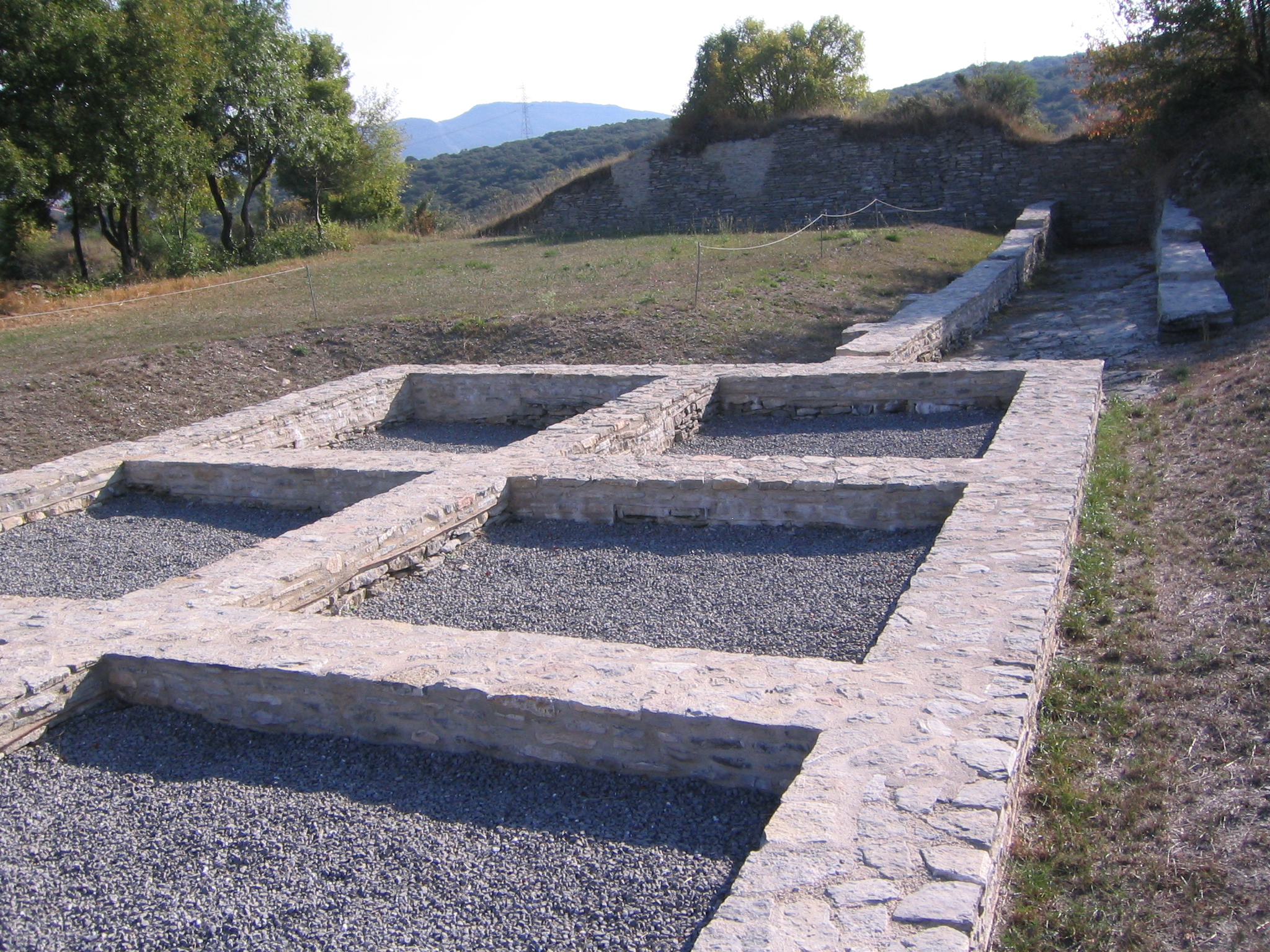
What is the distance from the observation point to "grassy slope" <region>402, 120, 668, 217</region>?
187 feet

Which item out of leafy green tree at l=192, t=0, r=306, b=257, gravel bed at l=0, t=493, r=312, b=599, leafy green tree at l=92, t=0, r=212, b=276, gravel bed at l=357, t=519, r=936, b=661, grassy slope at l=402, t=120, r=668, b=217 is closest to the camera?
gravel bed at l=357, t=519, r=936, b=661

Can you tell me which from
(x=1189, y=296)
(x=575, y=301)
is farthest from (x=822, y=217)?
(x=1189, y=296)

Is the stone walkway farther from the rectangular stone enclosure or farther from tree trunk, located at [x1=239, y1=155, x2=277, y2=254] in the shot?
tree trunk, located at [x1=239, y1=155, x2=277, y2=254]

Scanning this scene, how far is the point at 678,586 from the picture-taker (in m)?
4.95

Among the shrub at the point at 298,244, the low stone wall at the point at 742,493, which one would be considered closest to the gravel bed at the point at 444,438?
the low stone wall at the point at 742,493

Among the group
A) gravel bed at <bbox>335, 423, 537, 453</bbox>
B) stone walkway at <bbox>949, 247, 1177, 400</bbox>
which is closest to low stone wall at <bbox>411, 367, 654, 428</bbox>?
gravel bed at <bbox>335, 423, 537, 453</bbox>

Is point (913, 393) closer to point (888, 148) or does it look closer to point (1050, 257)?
point (1050, 257)

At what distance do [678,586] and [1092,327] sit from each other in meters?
8.17

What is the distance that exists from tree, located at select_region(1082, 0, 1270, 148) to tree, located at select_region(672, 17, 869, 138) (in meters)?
12.3

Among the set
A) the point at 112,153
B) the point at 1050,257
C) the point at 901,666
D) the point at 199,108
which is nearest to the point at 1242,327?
the point at 901,666

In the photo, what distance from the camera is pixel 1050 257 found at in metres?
18.3

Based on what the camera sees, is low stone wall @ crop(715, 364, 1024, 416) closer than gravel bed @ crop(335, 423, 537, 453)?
Yes

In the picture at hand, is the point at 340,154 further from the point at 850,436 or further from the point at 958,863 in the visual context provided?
the point at 958,863

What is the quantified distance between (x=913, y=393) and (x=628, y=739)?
5631 millimetres
